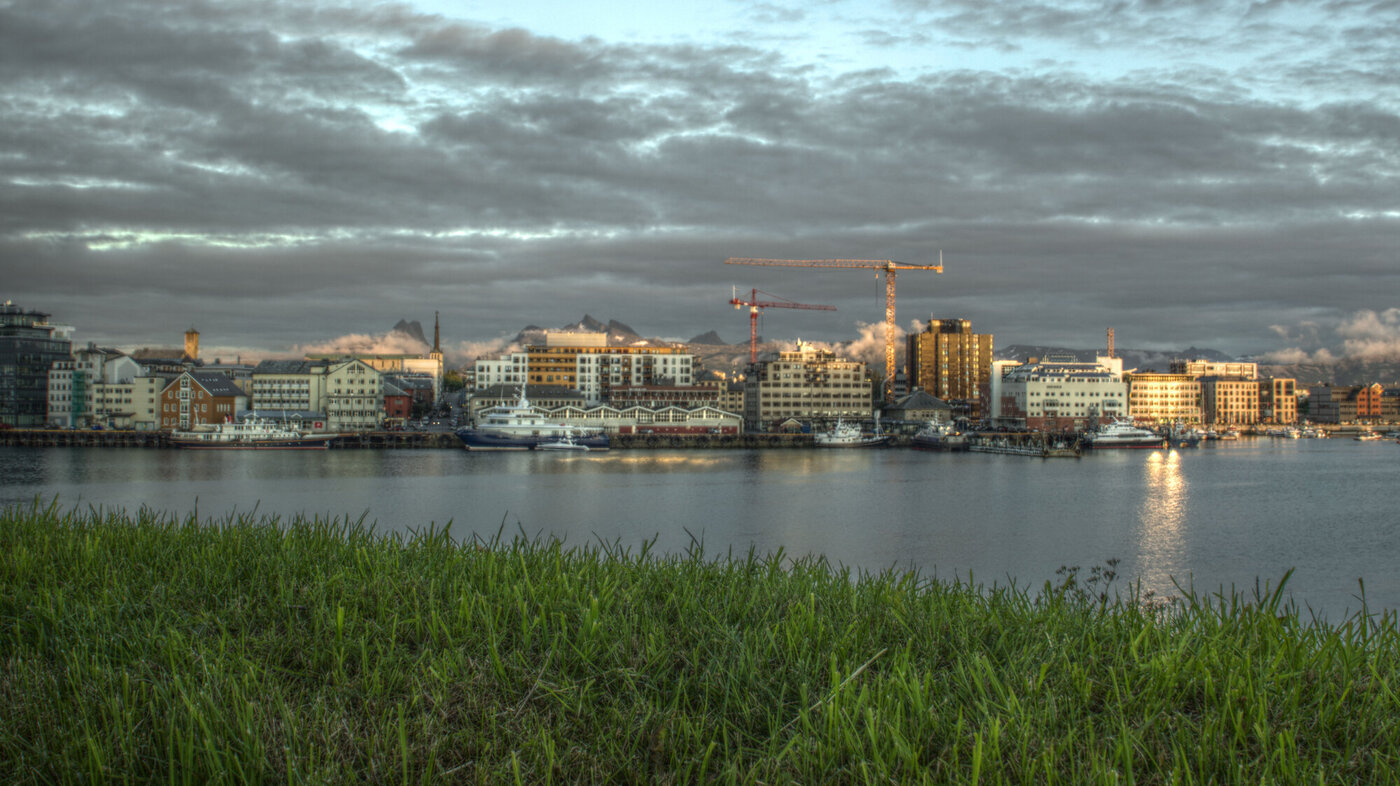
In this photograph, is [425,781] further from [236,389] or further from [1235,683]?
[236,389]

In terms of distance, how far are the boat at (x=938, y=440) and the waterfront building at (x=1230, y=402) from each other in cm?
6917

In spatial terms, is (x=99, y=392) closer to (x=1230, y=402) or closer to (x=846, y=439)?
(x=846, y=439)

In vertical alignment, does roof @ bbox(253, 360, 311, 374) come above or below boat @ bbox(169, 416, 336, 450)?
above

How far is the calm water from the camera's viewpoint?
2261 cm

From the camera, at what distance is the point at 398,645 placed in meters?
3.06

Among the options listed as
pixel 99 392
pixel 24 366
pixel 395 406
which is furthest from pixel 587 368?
pixel 24 366

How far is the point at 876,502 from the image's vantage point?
36656 mm

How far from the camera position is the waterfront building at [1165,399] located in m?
139

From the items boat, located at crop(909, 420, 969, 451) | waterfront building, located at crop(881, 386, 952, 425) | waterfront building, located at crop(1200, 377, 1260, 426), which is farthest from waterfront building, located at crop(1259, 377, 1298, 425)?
boat, located at crop(909, 420, 969, 451)

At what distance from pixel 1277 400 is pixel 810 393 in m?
82.9

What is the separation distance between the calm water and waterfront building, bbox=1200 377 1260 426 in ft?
265

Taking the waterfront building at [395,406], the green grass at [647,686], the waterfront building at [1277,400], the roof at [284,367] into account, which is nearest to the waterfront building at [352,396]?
the roof at [284,367]

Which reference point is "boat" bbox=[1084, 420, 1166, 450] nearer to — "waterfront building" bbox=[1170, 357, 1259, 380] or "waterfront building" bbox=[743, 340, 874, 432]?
"waterfront building" bbox=[743, 340, 874, 432]

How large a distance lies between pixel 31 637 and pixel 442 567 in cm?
162
